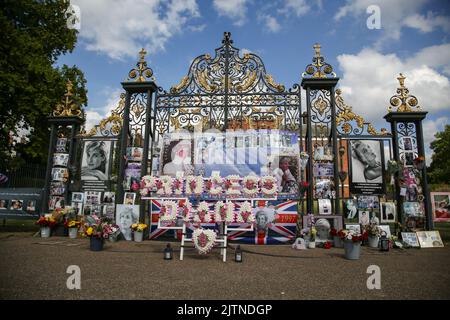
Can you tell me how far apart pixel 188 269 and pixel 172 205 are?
6.00 ft

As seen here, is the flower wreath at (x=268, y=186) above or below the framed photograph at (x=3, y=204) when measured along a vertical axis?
above

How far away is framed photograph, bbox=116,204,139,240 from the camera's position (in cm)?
977

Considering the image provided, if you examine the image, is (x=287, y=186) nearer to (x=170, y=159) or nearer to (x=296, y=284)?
(x=170, y=159)

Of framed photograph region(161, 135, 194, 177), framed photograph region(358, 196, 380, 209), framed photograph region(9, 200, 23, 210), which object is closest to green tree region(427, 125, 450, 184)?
framed photograph region(358, 196, 380, 209)

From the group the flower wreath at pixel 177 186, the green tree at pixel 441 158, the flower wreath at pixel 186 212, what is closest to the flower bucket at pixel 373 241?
the flower wreath at pixel 186 212

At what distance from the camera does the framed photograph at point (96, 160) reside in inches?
413

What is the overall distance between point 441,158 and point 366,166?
2987cm

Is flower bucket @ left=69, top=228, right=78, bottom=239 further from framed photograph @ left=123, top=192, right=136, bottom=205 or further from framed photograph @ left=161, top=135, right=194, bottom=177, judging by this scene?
framed photograph @ left=161, top=135, right=194, bottom=177

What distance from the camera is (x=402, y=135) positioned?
389 inches

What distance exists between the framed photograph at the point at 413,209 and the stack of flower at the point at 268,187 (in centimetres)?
524

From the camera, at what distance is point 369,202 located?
939 centimetres

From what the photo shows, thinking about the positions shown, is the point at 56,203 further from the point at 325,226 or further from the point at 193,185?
the point at 325,226

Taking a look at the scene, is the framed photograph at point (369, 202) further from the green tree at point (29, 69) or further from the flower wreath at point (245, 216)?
the green tree at point (29, 69)

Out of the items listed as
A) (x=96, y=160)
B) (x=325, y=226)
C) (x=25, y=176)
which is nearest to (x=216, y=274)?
(x=325, y=226)
